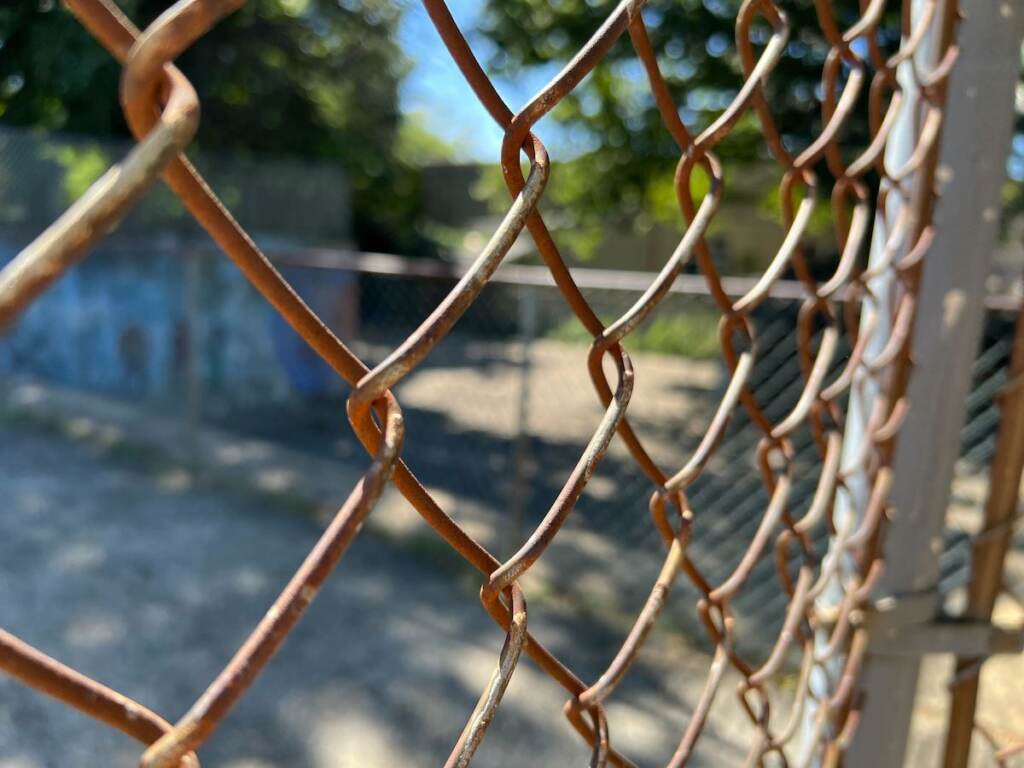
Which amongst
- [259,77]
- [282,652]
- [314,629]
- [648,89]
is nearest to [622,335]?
[282,652]

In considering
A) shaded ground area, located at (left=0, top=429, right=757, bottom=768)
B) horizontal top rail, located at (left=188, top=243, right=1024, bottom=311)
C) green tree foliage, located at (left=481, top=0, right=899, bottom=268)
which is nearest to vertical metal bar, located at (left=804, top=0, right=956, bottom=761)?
horizontal top rail, located at (left=188, top=243, right=1024, bottom=311)

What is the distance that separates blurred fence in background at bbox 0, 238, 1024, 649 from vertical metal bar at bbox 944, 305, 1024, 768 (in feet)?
6.85

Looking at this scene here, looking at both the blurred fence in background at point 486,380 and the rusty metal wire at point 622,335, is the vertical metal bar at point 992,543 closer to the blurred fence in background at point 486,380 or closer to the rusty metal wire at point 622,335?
the rusty metal wire at point 622,335

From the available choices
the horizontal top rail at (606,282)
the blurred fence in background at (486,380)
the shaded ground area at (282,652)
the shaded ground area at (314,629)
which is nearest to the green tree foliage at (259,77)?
the blurred fence in background at (486,380)

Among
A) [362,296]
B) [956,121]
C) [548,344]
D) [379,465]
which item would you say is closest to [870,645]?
[956,121]

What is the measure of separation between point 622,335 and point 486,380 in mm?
6574

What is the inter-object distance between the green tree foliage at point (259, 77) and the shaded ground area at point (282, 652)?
399cm

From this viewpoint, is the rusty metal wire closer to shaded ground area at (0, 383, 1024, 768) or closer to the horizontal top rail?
the horizontal top rail

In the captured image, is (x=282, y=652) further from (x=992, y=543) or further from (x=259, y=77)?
(x=259, y=77)

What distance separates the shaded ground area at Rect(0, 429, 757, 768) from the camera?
2.55 meters

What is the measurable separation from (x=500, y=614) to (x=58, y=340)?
7968mm

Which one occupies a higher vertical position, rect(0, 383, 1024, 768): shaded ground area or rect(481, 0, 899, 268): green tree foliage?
rect(481, 0, 899, 268): green tree foliage

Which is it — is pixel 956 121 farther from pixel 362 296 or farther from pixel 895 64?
pixel 362 296

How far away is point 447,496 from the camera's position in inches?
196
